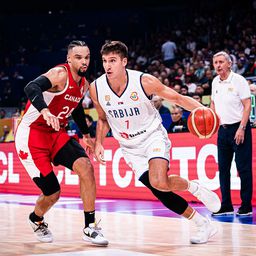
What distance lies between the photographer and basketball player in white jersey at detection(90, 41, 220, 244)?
18.2ft

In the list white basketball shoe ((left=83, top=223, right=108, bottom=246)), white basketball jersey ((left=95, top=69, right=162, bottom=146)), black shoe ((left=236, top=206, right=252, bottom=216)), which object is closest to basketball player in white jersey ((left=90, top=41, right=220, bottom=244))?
white basketball jersey ((left=95, top=69, right=162, bottom=146))

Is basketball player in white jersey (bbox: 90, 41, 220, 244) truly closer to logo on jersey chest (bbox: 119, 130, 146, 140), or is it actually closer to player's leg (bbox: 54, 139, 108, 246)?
logo on jersey chest (bbox: 119, 130, 146, 140)

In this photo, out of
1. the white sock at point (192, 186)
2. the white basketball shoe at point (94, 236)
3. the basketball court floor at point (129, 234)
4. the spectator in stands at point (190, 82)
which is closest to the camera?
the basketball court floor at point (129, 234)

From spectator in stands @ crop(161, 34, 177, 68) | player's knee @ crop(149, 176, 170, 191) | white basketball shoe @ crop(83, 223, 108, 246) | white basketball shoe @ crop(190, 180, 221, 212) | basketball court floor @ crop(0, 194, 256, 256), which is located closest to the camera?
basketball court floor @ crop(0, 194, 256, 256)

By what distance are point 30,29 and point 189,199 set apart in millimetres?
18670

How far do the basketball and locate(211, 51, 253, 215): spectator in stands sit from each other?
86.2 inches

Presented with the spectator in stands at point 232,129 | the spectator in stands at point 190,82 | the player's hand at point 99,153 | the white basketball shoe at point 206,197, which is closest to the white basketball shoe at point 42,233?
the player's hand at point 99,153

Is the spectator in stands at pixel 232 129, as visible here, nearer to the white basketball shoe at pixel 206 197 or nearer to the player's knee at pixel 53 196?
the white basketball shoe at pixel 206 197

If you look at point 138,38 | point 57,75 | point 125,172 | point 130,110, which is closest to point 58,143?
point 57,75

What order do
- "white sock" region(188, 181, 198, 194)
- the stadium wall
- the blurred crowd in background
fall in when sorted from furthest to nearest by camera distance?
the blurred crowd in background < the stadium wall < "white sock" region(188, 181, 198, 194)

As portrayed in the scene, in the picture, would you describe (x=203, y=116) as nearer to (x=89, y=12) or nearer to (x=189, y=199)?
(x=189, y=199)

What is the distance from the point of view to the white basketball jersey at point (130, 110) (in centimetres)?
563

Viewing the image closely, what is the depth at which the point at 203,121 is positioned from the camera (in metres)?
5.46

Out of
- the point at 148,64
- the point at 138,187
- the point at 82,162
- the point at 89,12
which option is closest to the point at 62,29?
the point at 89,12
